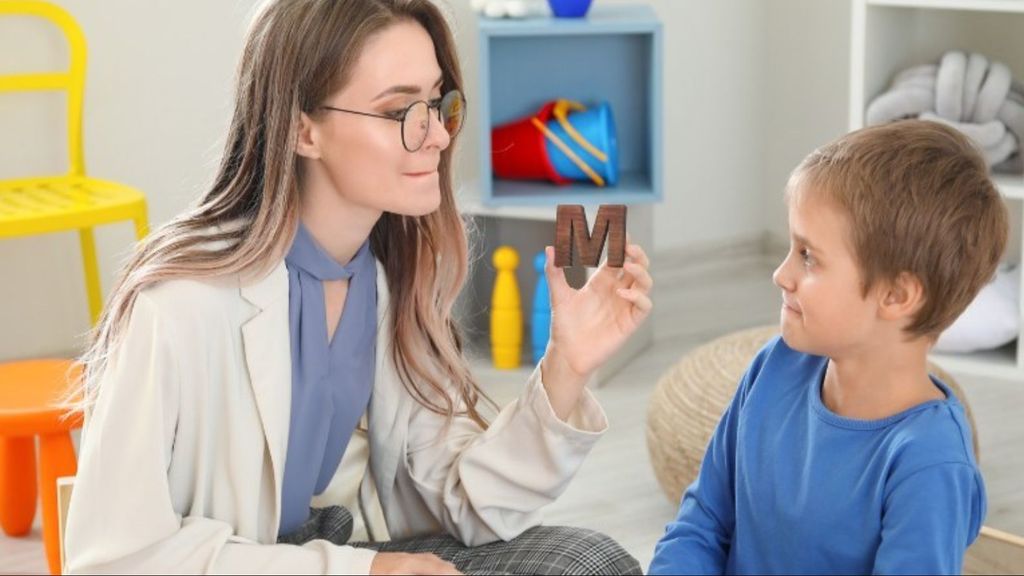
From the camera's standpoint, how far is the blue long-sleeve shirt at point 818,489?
151cm

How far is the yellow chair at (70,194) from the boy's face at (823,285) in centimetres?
190

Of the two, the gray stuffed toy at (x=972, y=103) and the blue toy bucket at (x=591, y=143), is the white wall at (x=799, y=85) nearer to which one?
the gray stuffed toy at (x=972, y=103)

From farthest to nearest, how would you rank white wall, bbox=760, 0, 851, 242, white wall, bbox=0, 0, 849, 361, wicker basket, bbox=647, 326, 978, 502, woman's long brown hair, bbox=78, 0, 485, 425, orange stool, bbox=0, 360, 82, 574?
1. white wall, bbox=760, 0, 851, 242
2. white wall, bbox=0, 0, 849, 361
3. wicker basket, bbox=647, 326, 978, 502
4. orange stool, bbox=0, 360, 82, 574
5. woman's long brown hair, bbox=78, 0, 485, 425

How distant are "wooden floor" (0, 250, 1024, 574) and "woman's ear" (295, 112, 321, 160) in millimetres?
1126

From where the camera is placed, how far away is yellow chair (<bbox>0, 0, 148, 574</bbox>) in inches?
99.8

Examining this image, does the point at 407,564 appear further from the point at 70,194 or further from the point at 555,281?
the point at 70,194

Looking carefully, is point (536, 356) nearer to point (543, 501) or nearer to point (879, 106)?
point (879, 106)

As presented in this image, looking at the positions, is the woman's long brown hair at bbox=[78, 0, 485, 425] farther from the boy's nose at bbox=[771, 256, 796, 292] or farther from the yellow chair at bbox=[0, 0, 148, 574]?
the yellow chair at bbox=[0, 0, 148, 574]

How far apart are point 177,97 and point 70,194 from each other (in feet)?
1.34

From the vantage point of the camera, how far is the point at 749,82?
4.21m

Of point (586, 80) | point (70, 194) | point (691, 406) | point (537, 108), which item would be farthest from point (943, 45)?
point (70, 194)

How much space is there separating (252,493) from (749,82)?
2725 millimetres

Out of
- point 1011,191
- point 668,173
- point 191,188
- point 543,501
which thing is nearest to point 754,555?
point 543,501

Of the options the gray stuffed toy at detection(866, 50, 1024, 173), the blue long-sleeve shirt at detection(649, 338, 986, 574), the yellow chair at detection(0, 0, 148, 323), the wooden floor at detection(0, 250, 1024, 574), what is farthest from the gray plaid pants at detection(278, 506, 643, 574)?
the gray stuffed toy at detection(866, 50, 1024, 173)
